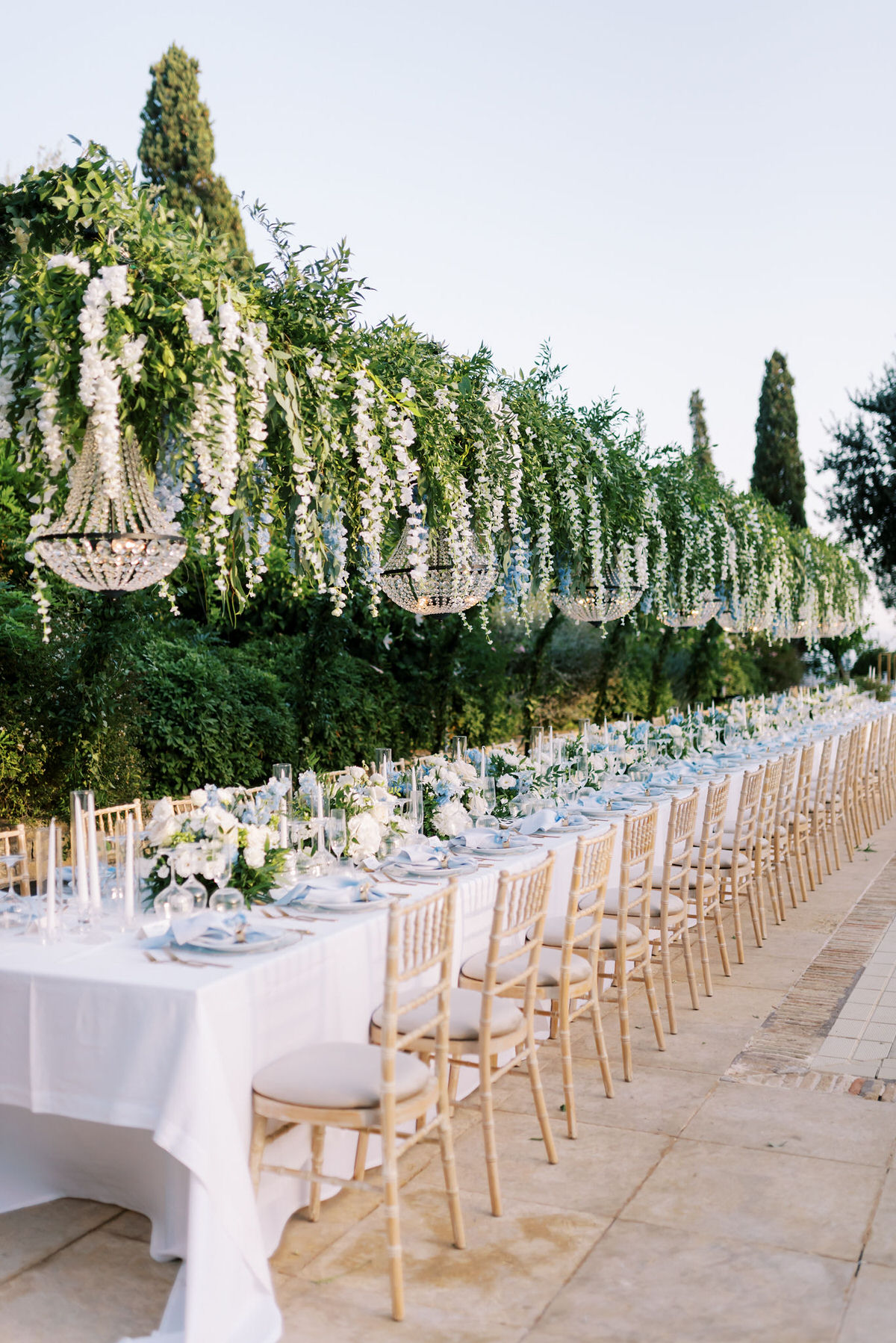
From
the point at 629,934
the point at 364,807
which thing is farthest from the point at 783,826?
the point at 364,807

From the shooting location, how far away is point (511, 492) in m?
7.00

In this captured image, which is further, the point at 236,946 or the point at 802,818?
the point at 802,818

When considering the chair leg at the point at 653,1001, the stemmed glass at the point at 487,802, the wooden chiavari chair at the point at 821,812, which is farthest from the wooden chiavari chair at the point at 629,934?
the wooden chiavari chair at the point at 821,812

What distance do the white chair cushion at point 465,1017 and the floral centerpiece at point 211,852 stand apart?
1.89 feet

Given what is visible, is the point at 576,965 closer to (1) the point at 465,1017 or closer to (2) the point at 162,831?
(1) the point at 465,1017

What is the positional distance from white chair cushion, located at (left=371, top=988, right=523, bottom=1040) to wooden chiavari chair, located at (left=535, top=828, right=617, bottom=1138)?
0.35 metres

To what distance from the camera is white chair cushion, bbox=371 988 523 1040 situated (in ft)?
11.5

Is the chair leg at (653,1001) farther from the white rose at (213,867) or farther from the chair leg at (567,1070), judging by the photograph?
the white rose at (213,867)

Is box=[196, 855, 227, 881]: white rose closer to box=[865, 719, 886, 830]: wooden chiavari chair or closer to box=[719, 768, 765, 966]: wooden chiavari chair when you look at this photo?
box=[719, 768, 765, 966]: wooden chiavari chair

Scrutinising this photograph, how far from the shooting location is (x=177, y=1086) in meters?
2.81

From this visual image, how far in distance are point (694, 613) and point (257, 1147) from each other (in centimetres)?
862

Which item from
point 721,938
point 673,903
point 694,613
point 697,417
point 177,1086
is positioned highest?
point 697,417

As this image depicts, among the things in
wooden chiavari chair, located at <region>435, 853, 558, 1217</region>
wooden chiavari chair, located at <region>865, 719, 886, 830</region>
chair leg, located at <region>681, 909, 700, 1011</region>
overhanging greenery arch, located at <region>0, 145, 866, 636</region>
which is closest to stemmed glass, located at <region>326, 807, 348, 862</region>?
wooden chiavari chair, located at <region>435, 853, 558, 1217</region>

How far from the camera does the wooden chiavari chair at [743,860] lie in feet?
20.8
